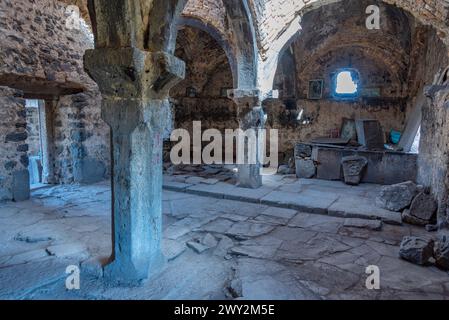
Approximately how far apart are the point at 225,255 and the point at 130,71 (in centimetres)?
203

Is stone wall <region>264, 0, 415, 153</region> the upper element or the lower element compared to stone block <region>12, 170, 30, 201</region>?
upper

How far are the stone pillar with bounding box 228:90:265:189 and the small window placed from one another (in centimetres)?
542

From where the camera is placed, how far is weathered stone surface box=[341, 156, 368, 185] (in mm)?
6434

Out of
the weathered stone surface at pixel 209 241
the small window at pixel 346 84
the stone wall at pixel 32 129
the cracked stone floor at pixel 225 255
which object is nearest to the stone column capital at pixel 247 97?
the cracked stone floor at pixel 225 255

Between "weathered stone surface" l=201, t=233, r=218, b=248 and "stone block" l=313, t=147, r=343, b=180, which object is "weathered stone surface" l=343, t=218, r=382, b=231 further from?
"stone block" l=313, t=147, r=343, b=180

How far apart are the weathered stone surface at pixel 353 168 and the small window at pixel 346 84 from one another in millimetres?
4268

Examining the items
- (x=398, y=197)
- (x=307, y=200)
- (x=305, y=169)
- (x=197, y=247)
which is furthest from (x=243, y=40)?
(x=197, y=247)

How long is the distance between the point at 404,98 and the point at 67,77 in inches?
365

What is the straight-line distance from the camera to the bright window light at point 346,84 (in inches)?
400

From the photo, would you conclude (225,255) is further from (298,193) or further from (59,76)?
(59,76)

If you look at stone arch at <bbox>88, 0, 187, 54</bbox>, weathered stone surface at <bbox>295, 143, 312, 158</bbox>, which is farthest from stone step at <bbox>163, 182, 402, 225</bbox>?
stone arch at <bbox>88, 0, 187, 54</bbox>

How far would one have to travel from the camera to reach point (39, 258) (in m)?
2.99

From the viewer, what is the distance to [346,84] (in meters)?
10.4
